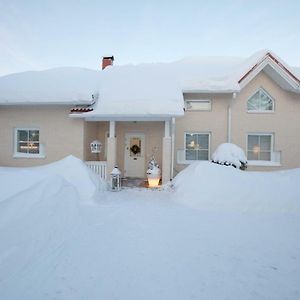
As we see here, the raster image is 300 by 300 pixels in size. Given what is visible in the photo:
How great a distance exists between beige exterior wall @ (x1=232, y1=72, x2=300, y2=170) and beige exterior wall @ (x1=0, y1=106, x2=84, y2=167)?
27.2 feet

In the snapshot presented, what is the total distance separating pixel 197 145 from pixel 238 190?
5.45m

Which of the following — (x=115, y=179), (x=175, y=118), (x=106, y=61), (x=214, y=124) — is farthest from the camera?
(x=106, y=61)

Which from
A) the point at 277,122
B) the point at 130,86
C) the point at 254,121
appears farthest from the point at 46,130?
the point at 277,122

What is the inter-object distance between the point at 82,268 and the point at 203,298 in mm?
1855

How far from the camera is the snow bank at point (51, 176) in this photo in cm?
538

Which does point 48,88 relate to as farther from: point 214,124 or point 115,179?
point 214,124

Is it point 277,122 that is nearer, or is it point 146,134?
point 277,122

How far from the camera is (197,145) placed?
42.4 ft

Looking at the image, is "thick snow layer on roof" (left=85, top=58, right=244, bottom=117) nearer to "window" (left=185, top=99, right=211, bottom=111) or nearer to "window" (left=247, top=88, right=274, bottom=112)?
"window" (left=185, top=99, right=211, bottom=111)

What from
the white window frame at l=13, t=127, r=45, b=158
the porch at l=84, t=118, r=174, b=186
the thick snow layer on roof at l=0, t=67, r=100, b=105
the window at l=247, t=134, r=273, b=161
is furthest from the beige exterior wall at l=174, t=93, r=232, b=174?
the white window frame at l=13, t=127, r=45, b=158

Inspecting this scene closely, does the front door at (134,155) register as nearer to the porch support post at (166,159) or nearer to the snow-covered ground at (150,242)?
the porch support post at (166,159)

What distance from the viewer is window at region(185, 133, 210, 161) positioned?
42.3 ft

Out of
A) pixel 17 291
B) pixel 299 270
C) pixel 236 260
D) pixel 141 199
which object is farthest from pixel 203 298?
pixel 141 199

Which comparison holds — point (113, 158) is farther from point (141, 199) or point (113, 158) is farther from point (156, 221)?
point (156, 221)
